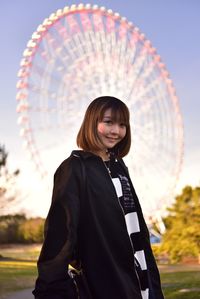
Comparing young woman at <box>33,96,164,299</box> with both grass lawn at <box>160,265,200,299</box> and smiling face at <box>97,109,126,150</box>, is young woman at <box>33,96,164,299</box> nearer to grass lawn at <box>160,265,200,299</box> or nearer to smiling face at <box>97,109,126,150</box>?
smiling face at <box>97,109,126,150</box>

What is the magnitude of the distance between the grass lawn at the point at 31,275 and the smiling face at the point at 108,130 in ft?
17.9

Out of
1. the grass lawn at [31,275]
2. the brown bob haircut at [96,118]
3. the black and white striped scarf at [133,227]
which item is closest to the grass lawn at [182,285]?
the grass lawn at [31,275]

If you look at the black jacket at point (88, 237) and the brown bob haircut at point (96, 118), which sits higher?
the brown bob haircut at point (96, 118)

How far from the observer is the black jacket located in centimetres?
119

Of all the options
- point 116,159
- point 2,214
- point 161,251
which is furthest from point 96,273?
point 2,214

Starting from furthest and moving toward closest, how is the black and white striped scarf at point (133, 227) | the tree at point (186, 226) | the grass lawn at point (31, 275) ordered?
1. the tree at point (186, 226)
2. the grass lawn at point (31, 275)
3. the black and white striped scarf at point (133, 227)

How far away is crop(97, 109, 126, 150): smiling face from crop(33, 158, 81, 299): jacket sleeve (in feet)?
0.44

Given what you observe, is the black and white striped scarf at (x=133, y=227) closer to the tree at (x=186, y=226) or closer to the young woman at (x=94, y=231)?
the young woman at (x=94, y=231)

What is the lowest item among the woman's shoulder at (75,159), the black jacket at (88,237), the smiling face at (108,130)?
the black jacket at (88,237)

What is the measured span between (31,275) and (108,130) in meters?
11.3

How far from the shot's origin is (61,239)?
1203mm

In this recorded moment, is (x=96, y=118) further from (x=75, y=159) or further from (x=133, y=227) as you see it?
(x=133, y=227)

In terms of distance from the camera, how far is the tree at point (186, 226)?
9.61 m

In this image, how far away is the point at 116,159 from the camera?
142cm
